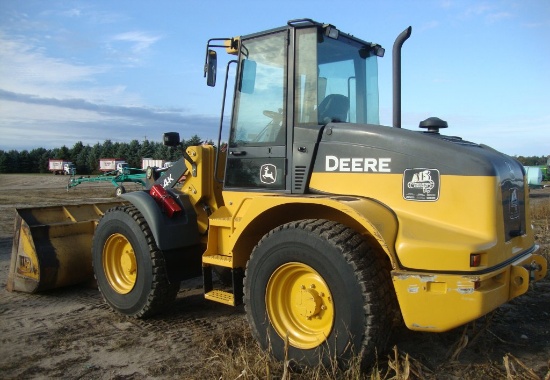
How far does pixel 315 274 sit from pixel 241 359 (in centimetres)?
82

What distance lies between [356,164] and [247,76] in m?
1.47

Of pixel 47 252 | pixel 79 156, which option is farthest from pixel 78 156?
pixel 47 252

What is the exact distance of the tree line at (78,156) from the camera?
61.3m

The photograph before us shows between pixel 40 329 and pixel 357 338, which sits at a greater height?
pixel 357 338

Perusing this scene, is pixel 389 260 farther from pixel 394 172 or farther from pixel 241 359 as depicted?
pixel 241 359

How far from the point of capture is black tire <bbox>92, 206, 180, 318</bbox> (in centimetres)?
484

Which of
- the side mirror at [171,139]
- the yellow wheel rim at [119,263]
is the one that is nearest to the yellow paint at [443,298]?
the side mirror at [171,139]

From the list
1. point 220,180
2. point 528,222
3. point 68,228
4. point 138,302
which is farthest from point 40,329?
point 528,222

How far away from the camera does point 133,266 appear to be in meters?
5.24

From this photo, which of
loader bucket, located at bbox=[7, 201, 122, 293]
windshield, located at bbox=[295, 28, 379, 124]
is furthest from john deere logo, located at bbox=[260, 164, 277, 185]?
loader bucket, located at bbox=[7, 201, 122, 293]

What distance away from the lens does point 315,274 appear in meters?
3.60

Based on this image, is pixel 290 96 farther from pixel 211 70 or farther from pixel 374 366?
pixel 374 366

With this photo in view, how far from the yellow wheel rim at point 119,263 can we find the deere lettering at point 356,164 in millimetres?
2498

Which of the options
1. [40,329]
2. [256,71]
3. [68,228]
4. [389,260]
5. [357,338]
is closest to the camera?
[357,338]
